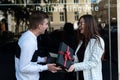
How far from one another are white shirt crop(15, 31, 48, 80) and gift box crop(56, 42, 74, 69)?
0.16m

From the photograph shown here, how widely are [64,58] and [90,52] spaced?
0.35 meters

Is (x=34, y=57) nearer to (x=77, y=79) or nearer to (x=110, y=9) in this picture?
(x=77, y=79)

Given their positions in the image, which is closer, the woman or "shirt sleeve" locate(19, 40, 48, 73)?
"shirt sleeve" locate(19, 40, 48, 73)

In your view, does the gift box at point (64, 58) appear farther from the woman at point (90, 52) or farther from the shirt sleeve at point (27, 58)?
the shirt sleeve at point (27, 58)

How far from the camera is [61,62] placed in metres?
3.72

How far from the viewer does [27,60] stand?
11.9 ft

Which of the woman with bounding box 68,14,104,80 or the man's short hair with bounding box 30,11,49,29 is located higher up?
the man's short hair with bounding box 30,11,49,29

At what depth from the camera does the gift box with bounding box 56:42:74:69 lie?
372 cm

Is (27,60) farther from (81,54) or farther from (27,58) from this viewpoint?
(81,54)

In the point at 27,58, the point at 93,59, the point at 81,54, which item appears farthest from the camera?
the point at 81,54

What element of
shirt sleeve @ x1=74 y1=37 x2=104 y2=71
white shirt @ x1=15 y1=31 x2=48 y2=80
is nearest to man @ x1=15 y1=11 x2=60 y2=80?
white shirt @ x1=15 y1=31 x2=48 y2=80

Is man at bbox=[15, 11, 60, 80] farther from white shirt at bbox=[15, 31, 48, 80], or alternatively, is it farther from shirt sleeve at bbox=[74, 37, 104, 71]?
shirt sleeve at bbox=[74, 37, 104, 71]

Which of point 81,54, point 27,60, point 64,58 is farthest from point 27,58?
point 81,54

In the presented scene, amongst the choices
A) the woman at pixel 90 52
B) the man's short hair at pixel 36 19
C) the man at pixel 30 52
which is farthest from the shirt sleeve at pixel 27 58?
→ the woman at pixel 90 52
